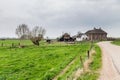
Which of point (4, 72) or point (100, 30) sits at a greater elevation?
point (100, 30)

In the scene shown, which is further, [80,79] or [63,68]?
[63,68]

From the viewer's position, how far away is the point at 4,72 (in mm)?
33875

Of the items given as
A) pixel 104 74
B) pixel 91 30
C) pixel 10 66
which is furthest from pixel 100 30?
pixel 104 74

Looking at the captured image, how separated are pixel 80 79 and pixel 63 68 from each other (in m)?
11.4

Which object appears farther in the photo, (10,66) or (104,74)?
(10,66)

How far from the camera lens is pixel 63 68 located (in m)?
33.7

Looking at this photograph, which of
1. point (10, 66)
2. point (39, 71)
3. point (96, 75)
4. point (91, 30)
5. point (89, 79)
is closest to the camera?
Answer: point (89, 79)

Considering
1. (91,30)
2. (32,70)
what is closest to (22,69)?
(32,70)

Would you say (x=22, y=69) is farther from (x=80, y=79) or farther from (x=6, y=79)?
(x=80, y=79)

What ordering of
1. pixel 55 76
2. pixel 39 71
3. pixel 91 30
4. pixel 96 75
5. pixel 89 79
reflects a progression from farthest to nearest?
pixel 91 30 → pixel 39 71 → pixel 55 76 → pixel 96 75 → pixel 89 79

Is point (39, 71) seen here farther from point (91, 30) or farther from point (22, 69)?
point (91, 30)

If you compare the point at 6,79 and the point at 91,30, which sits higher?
the point at 91,30

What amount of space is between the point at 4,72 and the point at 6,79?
3905 mm

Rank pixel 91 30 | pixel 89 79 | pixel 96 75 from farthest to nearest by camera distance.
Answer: pixel 91 30 < pixel 96 75 < pixel 89 79
